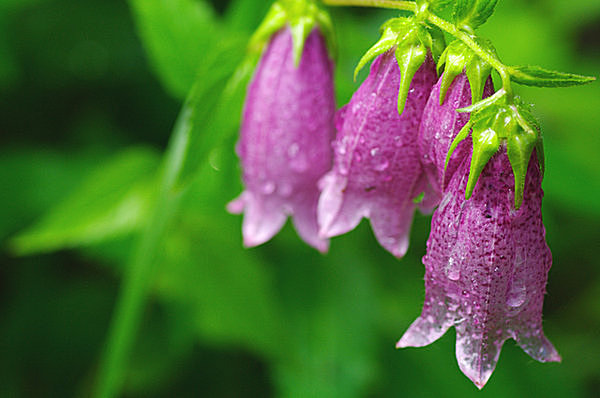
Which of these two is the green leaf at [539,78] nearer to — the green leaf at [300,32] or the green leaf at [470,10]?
the green leaf at [470,10]

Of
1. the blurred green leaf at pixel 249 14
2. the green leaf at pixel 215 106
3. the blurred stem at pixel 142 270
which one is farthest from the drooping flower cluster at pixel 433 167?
the blurred green leaf at pixel 249 14

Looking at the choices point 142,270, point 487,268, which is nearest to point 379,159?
point 487,268

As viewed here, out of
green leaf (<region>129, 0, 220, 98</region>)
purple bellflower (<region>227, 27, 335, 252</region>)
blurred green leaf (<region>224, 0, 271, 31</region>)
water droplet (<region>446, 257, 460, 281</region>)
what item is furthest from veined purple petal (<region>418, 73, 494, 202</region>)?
green leaf (<region>129, 0, 220, 98</region>)

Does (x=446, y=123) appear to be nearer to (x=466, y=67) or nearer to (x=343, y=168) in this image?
(x=466, y=67)

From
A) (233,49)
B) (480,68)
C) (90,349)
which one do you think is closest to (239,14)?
(233,49)

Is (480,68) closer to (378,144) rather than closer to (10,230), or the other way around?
(378,144)

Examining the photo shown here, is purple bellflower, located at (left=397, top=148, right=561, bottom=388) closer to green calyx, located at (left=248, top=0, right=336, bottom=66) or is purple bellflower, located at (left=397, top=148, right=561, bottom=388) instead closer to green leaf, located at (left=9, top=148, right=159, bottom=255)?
green calyx, located at (left=248, top=0, right=336, bottom=66)
